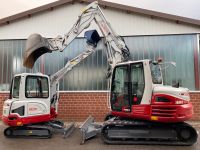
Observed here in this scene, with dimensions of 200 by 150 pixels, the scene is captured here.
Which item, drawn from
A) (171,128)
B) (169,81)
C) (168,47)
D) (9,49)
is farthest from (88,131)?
(9,49)

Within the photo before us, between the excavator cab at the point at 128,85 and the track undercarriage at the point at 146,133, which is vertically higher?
the excavator cab at the point at 128,85

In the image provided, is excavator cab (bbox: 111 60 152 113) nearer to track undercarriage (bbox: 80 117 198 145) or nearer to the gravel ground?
track undercarriage (bbox: 80 117 198 145)

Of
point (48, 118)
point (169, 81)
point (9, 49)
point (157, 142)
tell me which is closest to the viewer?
point (157, 142)

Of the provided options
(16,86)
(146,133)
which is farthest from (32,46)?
(146,133)

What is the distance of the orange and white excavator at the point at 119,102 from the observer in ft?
25.8

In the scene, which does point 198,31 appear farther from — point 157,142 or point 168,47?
point 157,142

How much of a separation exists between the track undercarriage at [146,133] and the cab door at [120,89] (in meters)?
0.54

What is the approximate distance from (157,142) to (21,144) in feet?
14.7

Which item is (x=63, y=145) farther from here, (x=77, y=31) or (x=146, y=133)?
(x=77, y=31)

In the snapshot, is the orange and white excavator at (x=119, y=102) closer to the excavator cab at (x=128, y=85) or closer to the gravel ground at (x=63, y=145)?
the excavator cab at (x=128, y=85)

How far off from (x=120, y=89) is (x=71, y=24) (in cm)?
679

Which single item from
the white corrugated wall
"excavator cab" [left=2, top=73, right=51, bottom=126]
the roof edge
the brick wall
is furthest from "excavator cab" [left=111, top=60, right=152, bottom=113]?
the roof edge

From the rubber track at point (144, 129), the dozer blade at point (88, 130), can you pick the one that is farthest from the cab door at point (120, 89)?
the dozer blade at point (88, 130)

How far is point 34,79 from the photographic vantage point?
9500 millimetres
